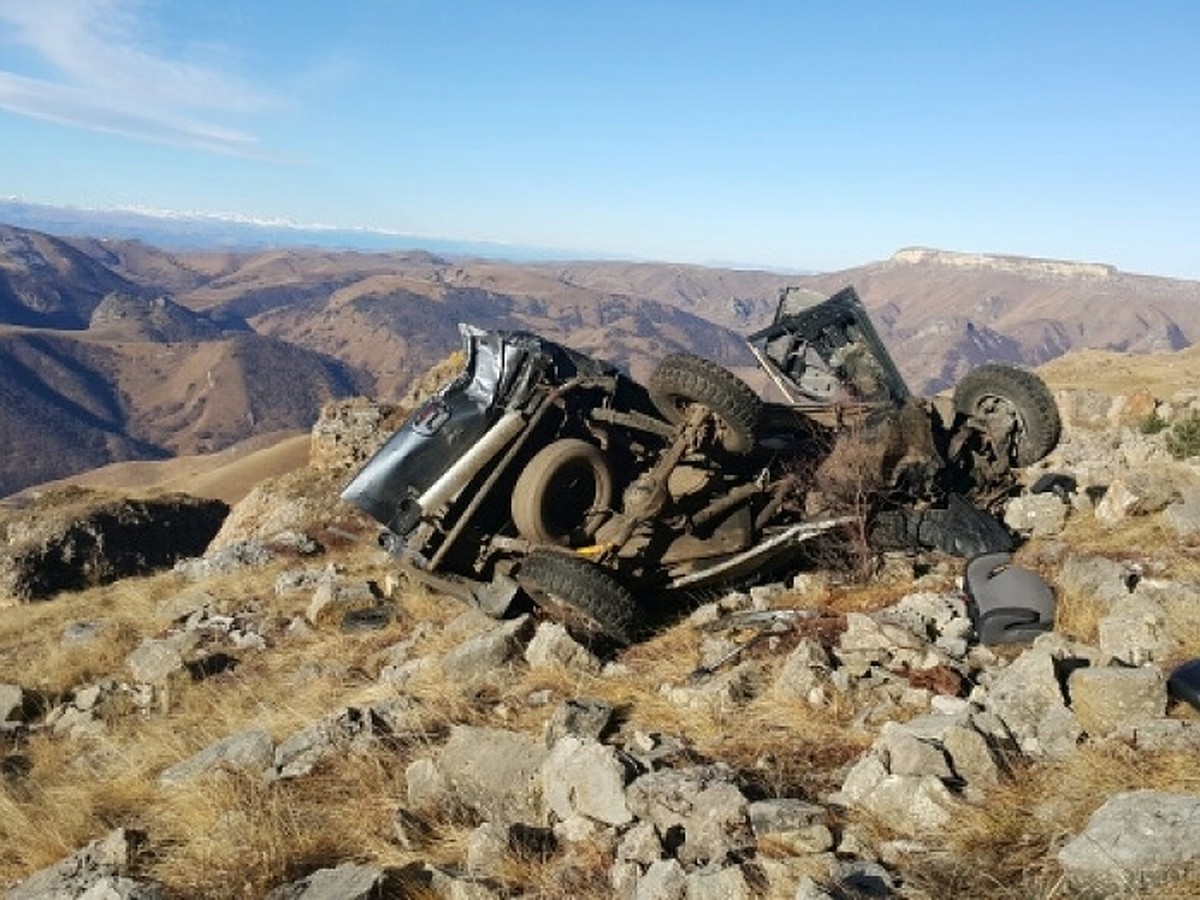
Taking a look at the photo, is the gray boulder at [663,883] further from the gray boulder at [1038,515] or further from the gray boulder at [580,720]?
the gray boulder at [1038,515]

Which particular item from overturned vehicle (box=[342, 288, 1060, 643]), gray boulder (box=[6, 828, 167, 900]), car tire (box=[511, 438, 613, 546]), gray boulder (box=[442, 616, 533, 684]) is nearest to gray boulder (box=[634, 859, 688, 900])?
gray boulder (box=[6, 828, 167, 900])

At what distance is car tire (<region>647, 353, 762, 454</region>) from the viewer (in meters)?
6.79

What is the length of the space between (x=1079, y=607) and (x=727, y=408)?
2.75 m

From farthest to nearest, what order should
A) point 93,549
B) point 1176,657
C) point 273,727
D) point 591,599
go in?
point 93,549, point 591,599, point 273,727, point 1176,657

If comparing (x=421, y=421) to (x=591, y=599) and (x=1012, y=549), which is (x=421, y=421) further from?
(x=1012, y=549)

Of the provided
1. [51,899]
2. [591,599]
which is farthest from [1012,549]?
[51,899]

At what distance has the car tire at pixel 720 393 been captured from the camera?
267 inches

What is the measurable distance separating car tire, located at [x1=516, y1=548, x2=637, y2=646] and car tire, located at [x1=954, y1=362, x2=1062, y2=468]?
13.6 feet

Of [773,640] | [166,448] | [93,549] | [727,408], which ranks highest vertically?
[727,408]

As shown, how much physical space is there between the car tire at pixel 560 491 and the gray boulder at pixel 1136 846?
4620 mm

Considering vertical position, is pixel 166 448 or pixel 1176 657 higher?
pixel 1176 657

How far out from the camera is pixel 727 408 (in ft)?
22.3

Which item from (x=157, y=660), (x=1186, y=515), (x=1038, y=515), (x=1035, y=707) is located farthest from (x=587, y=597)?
(x=1186, y=515)

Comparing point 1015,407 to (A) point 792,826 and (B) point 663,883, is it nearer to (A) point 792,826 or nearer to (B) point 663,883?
(A) point 792,826
